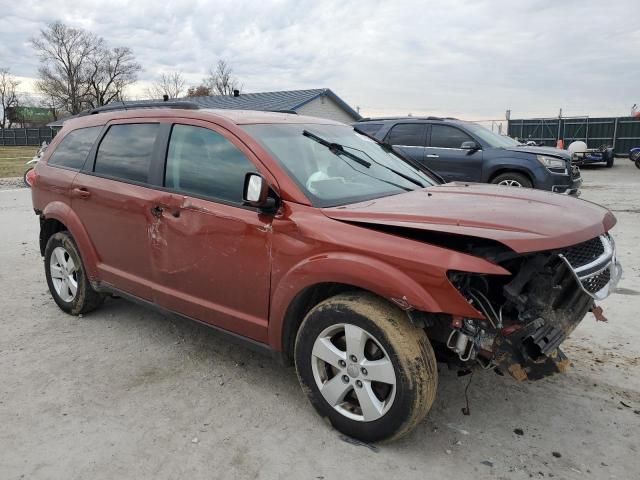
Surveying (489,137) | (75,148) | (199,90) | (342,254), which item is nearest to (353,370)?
(342,254)

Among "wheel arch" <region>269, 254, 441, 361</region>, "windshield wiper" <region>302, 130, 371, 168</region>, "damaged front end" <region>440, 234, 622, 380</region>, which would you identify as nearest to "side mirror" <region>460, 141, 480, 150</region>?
"windshield wiper" <region>302, 130, 371, 168</region>

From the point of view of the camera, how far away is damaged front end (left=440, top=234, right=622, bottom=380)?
2.55 metres

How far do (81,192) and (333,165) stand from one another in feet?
7.19

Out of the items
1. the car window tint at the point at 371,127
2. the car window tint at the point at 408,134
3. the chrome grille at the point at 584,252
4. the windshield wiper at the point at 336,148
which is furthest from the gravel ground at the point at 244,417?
the car window tint at the point at 371,127

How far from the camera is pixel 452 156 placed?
9.98 metres

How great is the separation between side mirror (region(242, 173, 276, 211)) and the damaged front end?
3.65ft

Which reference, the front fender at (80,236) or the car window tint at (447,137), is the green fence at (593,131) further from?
the front fender at (80,236)

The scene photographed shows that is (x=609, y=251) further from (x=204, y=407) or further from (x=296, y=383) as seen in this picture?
(x=204, y=407)

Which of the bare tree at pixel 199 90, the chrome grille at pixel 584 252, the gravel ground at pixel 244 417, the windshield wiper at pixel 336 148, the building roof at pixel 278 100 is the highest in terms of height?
the bare tree at pixel 199 90

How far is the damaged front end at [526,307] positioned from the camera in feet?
8.36

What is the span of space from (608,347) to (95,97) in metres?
75.2

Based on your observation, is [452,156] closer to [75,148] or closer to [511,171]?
[511,171]

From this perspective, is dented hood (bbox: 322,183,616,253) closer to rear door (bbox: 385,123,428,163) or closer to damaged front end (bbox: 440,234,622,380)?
damaged front end (bbox: 440,234,622,380)

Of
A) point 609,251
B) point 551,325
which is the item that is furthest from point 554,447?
point 609,251
